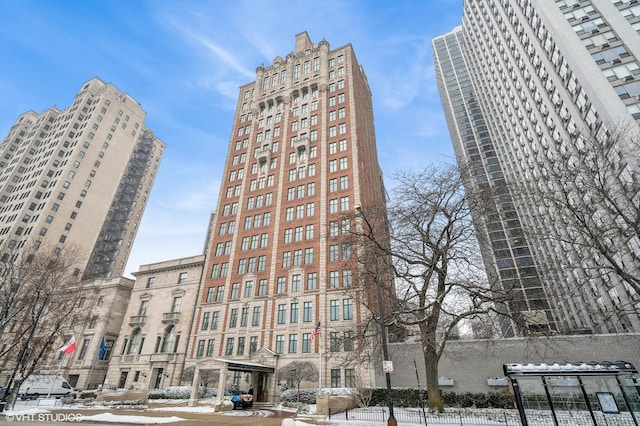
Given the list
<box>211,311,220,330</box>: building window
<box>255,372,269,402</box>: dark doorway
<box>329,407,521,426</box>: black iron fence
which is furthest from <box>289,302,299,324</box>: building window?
<box>329,407,521,426</box>: black iron fence

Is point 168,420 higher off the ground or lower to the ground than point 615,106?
lower

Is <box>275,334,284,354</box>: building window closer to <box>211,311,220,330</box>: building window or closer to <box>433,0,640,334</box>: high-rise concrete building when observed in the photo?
<box>211,311,220,330</box>: building window

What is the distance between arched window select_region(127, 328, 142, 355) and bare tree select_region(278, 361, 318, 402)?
73.4 ft

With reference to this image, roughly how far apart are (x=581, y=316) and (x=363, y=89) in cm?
5354

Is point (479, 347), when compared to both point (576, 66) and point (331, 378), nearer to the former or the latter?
point (331, 378)

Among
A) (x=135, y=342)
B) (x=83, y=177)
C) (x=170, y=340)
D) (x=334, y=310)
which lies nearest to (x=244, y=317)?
(x=170, y=340)

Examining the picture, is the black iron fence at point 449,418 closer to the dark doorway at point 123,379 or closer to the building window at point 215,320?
the building window at point 215,320

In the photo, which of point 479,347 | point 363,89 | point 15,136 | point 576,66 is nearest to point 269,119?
point 363,89

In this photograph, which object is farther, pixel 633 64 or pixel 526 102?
pixel 526 102

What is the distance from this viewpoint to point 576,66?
37812mm

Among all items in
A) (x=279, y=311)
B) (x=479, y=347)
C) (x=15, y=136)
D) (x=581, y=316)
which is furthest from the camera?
(x=15, y=136)

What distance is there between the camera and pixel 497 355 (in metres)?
29.7

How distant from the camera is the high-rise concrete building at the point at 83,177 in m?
74.6

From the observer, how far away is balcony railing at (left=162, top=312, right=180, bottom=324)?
4578 centimetres
